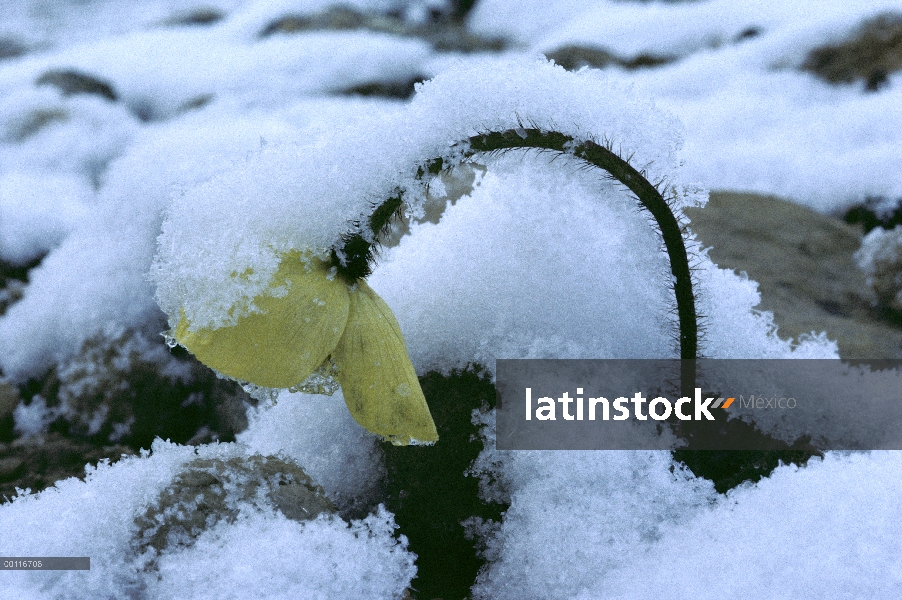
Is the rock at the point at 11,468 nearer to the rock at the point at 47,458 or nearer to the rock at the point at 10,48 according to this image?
the rock at the point at 47,458

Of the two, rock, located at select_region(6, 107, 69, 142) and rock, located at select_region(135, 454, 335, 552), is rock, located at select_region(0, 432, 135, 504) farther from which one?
rock, located at select_region(6, 107, 69, 142)

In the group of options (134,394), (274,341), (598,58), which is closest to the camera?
(274,341)

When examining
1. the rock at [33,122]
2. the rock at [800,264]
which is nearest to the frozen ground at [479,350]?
the rock at [800,264]

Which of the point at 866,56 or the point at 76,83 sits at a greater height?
the point at 866,56

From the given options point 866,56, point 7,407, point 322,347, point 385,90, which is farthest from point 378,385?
point 866,56

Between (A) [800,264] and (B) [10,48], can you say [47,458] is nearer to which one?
(A) [800,264]
